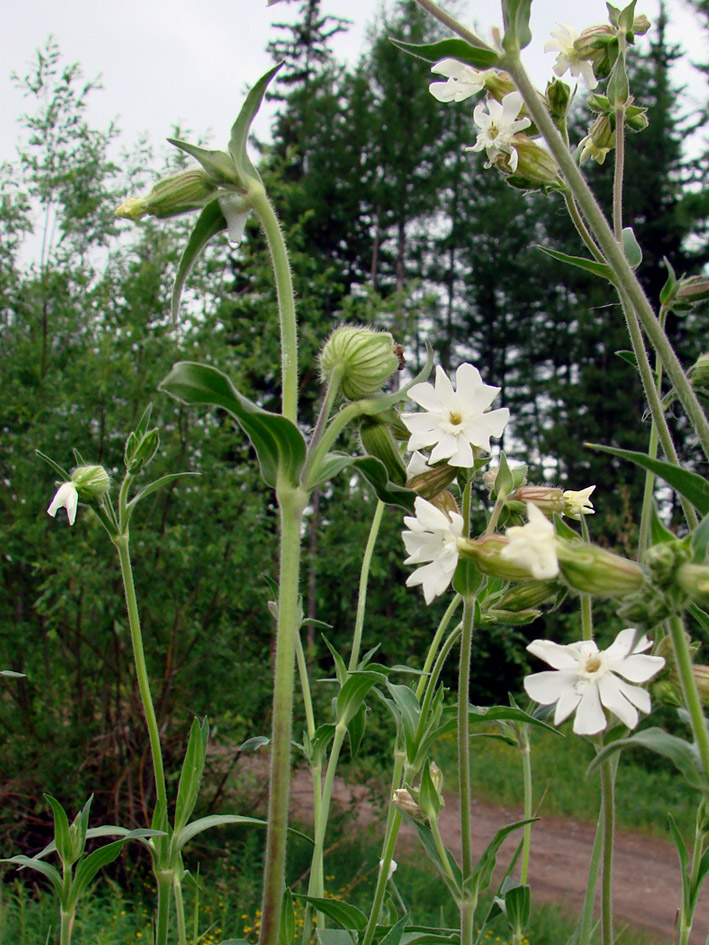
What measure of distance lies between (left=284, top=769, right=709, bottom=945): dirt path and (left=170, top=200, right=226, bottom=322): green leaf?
3.25m

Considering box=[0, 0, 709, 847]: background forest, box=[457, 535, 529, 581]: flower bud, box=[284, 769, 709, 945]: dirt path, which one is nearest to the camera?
box=[457, 535, 529, 581]: flower bud

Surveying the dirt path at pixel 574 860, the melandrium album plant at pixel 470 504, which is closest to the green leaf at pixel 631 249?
the melandrium album plant at pixel 470 504

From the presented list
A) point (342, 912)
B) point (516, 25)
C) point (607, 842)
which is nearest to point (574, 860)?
point (342, 912)

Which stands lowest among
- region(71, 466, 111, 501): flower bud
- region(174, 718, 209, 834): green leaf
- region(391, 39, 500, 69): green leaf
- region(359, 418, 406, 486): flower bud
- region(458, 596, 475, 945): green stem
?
region(174, 718, 209, 834): green leaf

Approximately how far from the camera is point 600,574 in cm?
46

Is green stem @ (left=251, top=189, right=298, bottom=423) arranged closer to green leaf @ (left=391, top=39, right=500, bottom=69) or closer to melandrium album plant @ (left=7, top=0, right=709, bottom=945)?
melandrium album plant @ (left=7, top=0, right=709, bottom=945)

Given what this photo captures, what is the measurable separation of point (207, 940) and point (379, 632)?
2.57 meters

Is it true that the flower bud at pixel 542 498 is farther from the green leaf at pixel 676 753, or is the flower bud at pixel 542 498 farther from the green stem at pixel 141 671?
the green stem at pixel 141 671

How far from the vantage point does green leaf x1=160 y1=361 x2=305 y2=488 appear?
20.9 inches

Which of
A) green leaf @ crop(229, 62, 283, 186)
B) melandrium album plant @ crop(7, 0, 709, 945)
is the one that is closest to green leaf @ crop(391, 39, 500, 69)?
melandrium album plant @ crop(7, 0, 709, 945)

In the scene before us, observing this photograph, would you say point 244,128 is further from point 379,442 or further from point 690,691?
point 690,691

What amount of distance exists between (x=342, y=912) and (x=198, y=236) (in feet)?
2.15

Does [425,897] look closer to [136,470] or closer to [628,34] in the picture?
[136,470]

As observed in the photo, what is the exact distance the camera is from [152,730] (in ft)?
2.82
